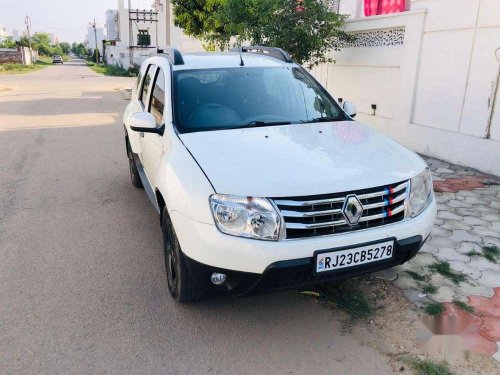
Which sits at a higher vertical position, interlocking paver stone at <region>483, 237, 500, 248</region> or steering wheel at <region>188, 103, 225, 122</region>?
steering wheel at <region>188, 103, 225, 122</region>

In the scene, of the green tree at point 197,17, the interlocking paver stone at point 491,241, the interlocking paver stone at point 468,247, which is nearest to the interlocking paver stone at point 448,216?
the interlocking paver stone at point 491,241

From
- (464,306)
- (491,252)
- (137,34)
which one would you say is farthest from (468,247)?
(137,34)

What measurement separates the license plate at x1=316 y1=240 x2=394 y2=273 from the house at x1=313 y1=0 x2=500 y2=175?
14.2ft

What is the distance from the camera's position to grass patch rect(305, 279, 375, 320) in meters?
3.13

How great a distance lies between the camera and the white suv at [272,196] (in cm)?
254

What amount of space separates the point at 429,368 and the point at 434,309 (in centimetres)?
65

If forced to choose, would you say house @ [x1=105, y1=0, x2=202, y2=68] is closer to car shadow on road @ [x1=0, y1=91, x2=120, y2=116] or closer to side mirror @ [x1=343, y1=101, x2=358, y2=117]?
car shadow on road @ [x1=0, y1=91, x2=120, y2=116]

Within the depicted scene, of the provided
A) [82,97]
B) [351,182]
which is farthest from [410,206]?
[82,97]

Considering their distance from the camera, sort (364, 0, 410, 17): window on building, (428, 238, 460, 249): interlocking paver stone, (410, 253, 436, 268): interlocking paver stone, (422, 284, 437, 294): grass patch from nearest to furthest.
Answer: (422, 284, 437, 294): grass patch, (410, 253, 436, 268): interlocking paver stone, (428, 238, 460, 249): interlocking paver stone, (364, 0, 410, 17): window on building

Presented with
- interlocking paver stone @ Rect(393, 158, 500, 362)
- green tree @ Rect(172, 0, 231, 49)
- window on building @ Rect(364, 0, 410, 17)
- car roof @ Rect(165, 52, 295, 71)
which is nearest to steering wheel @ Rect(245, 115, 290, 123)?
car roof @ Rect(165, 52, 295, 71)

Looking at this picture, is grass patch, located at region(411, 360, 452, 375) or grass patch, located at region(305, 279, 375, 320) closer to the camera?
grass patch, located at region(411, 360, 452, 375)

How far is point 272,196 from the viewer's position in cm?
253

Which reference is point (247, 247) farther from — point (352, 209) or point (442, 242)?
point (442, 242)

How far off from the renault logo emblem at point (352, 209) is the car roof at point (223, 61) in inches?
79.1
